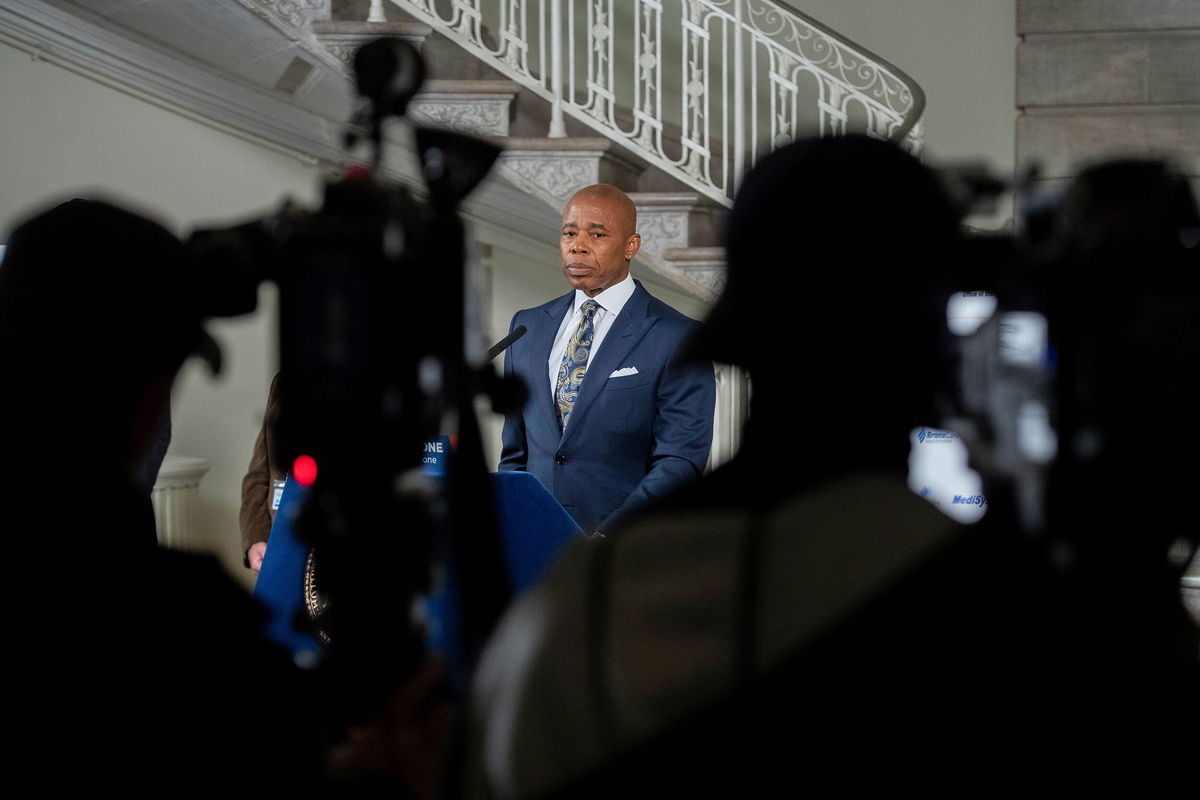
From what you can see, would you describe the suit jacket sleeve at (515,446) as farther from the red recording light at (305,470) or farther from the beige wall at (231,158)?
the red recording light at (305,470)

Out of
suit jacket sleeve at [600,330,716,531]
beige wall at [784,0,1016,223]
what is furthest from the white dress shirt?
beige wall at [784,0,1016,223]

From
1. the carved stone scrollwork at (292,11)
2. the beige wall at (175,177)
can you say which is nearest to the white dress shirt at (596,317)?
the beige wall at (175,177)

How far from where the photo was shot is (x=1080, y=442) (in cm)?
77

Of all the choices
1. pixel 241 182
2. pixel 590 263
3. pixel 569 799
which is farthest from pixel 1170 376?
pixel 241 182

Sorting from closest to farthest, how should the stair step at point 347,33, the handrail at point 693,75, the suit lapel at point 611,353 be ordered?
1. the suit lapel at point 611,353
2. the stair step at point 347,33
3. the handrail at point 693,75

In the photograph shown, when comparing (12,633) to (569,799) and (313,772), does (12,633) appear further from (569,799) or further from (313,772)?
(569,799)

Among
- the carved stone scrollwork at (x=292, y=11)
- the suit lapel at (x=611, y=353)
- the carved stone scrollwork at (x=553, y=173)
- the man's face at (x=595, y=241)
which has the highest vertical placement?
the carved stone scrollwork at (x=292, y=11)

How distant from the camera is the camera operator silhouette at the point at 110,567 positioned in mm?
728

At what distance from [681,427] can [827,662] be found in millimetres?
1702

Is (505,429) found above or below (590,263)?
below

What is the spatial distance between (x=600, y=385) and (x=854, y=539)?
1.76 m

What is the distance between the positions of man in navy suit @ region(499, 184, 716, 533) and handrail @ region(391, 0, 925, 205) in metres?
1.14

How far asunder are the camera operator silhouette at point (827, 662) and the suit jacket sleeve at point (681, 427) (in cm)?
157

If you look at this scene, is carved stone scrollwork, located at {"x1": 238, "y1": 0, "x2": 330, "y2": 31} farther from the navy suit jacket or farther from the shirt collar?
the navy suit jacket
